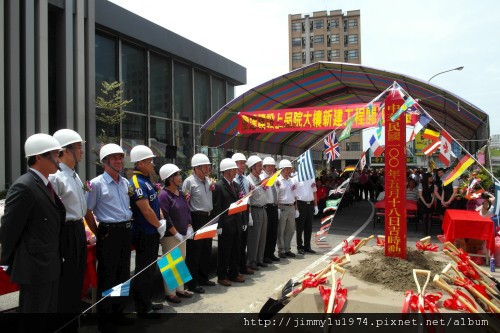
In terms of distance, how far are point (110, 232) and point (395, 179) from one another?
3068mm

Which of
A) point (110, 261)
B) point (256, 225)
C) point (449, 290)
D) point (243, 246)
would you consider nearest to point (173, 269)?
point (110, 261)

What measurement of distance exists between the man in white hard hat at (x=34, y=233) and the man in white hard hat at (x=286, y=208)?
462 centimetres

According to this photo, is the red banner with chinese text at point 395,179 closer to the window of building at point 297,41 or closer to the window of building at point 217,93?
the window of building at point 217,93

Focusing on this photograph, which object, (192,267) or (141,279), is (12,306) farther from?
(192,267)

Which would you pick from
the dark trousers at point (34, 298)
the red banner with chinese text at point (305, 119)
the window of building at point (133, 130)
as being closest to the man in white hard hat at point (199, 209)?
the dark trousers at point (34, 298)

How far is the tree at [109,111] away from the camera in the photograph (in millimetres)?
16953

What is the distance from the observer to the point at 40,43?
47.1 ft

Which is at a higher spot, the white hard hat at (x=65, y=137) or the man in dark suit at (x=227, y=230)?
the white hard hat at (x=65, y=137)

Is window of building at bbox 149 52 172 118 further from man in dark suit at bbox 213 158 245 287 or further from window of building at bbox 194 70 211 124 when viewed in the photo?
man in dark suit at bbox 213 158 245 287

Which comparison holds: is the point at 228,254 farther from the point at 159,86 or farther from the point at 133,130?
the point at 159,86

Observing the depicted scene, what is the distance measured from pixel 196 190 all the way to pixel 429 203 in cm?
733

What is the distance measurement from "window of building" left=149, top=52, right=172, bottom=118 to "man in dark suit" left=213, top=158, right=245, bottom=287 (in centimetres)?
1608

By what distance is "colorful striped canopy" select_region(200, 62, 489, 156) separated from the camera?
10.7m

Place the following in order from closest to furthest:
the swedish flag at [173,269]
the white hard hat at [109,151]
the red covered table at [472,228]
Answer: the swedish flag at [173,269], the white hard hat at [109,151], the red covered table at [472,228]
